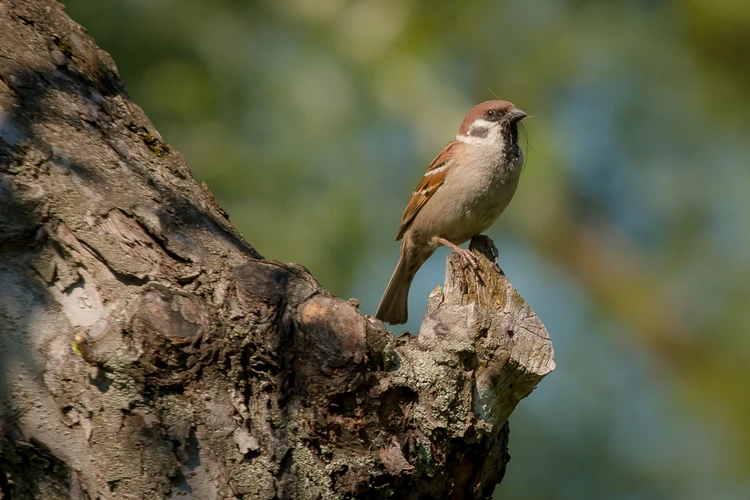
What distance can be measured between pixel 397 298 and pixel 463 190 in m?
0.79

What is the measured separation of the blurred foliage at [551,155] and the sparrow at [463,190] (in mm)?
226

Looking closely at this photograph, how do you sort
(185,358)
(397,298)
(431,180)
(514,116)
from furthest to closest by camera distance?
1. (397,298)
2. (431,180)
3. (514,116)
4. (185,358)

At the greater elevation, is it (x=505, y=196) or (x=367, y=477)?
(x=505, y=196)

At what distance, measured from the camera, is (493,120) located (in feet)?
13.8

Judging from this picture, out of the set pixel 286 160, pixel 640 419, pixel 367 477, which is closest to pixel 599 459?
pixel 640 419

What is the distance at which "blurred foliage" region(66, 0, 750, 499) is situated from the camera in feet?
14.8

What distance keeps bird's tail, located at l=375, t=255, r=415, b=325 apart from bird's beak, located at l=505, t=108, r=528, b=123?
0.95 metres

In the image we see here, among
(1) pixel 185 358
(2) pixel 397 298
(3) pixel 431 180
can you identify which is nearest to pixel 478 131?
(3) pixel 431 180

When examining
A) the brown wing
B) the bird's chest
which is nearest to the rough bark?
the bird's chest

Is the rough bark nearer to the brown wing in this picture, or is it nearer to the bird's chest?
the bird's chest

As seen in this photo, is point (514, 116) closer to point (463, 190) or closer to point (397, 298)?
point (463, 190)

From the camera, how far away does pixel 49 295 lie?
1925mm

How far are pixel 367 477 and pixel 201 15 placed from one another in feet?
12.3

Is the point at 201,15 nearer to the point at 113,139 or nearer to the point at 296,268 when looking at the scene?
the point at 113,139
